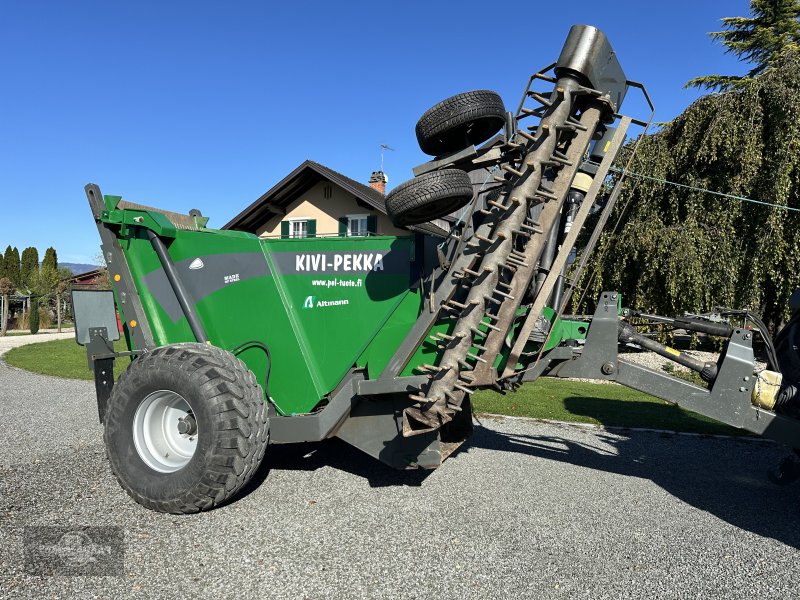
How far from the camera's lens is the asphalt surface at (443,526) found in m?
3.09

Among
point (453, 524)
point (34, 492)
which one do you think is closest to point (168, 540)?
point (34, 492)

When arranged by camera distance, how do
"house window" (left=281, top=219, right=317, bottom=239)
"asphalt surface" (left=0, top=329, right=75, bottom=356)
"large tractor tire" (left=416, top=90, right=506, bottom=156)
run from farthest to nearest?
1. "house window" (left=281, top=219, right=317, bottom=239)
2. "asphalt surface" (left=0, top=329, right=75, bottom=356)
3. "large tractor tire" (left=416, top=90, right=506, bottom=156)

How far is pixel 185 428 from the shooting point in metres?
4.22

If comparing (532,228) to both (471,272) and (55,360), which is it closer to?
(471,272)

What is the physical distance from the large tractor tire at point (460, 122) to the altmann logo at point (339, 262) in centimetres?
93

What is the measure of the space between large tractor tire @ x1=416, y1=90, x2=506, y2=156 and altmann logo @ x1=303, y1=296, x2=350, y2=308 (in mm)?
1324

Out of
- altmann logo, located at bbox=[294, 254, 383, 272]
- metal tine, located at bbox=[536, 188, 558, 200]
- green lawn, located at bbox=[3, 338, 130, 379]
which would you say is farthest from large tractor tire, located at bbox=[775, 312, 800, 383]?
green lawn, located at bbox=[3, 338, 130, 379]

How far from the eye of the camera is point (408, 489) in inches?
180

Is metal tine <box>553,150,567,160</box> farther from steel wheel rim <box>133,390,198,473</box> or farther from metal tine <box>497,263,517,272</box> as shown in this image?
steel wheel rim <box>133,390,198,473</box>

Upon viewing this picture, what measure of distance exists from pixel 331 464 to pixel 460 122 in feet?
10.5

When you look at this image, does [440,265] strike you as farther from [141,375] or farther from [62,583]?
[62,583]

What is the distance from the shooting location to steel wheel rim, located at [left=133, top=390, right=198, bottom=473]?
414 cm

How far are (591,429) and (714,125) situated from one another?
394 inches

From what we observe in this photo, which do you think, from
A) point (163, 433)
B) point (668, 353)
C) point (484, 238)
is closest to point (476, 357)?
point (484, 238)
